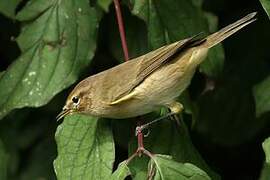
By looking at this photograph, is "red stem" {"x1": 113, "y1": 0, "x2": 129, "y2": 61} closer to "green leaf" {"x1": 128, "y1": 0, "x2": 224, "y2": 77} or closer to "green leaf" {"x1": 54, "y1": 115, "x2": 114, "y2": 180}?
"green leaf" {"x1": 128, "y1": 0, "x2": 224, "y2": 77}

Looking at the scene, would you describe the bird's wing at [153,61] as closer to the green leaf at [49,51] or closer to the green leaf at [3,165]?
the green leaf at [49,51]

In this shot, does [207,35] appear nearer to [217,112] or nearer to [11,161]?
[217,112]

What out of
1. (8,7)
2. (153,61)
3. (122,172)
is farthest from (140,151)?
(8,7)

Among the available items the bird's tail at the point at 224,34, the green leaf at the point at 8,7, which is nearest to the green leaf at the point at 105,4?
the green leaf at the point at 8,7

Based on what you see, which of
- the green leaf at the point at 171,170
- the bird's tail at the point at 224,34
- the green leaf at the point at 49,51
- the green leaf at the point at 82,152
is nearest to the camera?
the green leaf at the point at 171,170

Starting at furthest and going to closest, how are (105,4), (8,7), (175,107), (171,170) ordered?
1. (8,7)
2. (105,4)
3. (175,107)
4. (171,170)

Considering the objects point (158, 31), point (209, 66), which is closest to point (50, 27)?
point (158, 31)

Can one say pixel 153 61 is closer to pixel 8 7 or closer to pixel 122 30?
pixel 122 30
